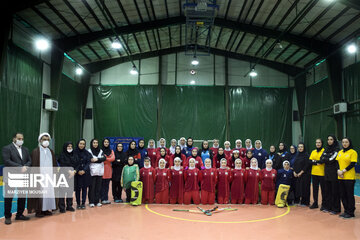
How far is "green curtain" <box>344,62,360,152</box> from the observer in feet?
41.0

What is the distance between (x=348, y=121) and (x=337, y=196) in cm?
894

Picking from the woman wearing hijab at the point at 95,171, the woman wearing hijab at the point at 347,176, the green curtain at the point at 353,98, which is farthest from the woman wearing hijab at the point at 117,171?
the green curtain at the point at 353,98

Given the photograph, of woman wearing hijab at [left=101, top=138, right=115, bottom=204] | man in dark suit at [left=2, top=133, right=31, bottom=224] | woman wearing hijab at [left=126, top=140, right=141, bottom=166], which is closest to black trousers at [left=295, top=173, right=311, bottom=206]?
woman wearing hijab at [left=126, top=140, right=141, bottom=166]

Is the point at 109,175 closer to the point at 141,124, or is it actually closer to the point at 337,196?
the point at 337,196

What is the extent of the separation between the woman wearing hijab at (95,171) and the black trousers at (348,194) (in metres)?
5.59

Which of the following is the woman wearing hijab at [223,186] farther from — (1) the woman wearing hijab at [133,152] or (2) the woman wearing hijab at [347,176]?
(2) the woman wearing hijab at [347,176]

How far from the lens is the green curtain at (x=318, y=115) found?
14.9 metres

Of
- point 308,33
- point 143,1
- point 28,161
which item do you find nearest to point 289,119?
point 308,33

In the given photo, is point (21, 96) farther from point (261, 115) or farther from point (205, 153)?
point (261, 115)

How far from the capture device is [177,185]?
23.5ft

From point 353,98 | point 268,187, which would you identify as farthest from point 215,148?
point 353,98

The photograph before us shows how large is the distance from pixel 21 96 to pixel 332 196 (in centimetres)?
1198

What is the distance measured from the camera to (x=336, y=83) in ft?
45.7

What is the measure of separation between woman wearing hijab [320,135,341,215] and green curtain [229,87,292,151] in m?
11.9
